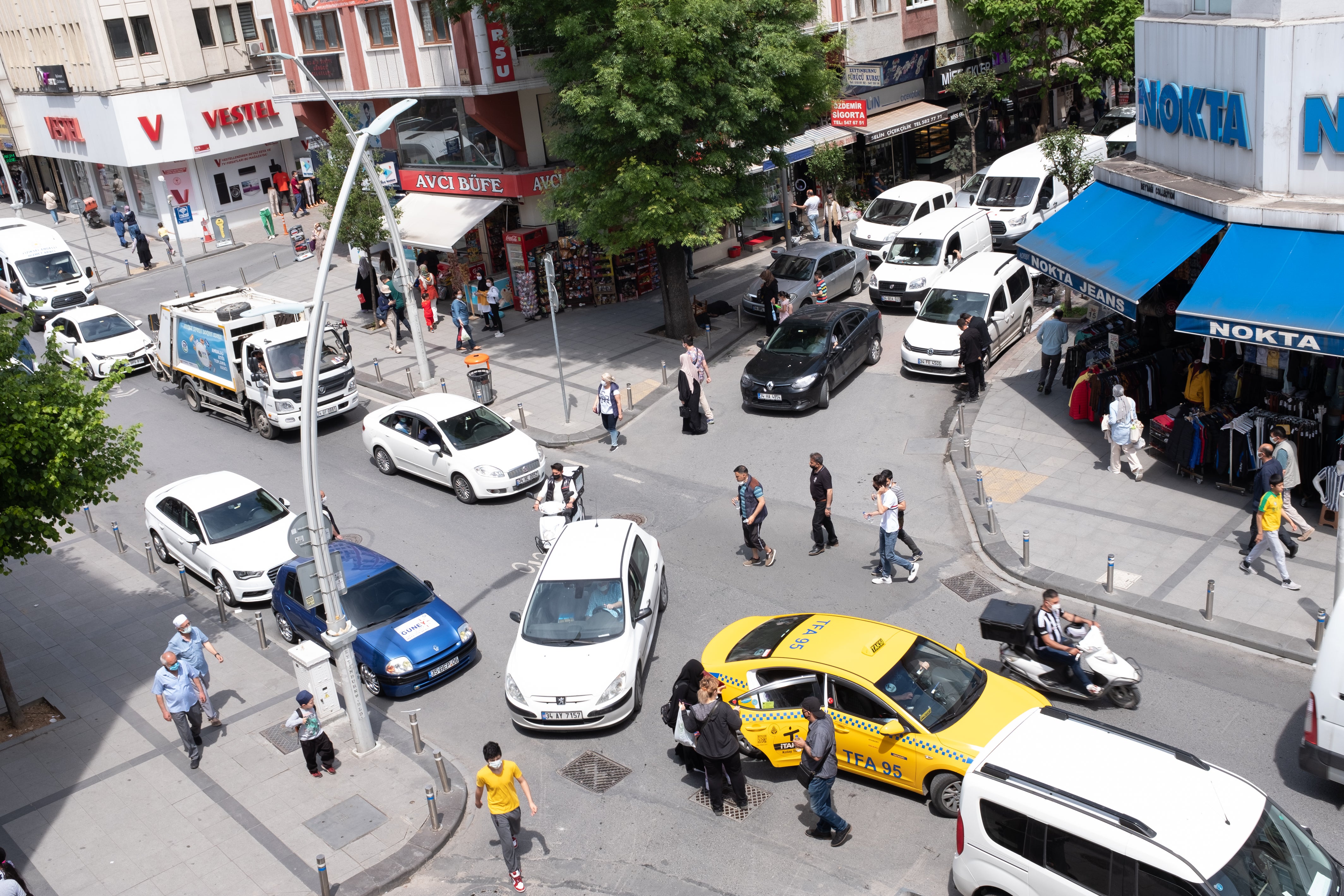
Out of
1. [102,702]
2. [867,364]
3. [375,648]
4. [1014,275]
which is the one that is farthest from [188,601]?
[1014,275]

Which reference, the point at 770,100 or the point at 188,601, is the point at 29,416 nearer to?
the point at 188,601

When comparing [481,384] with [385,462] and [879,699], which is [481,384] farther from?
[879,699]

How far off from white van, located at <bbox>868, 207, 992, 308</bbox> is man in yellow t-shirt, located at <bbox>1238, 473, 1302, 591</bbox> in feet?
42.5

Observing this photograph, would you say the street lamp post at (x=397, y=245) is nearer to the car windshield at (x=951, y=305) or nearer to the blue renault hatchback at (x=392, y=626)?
the blue renault hatchback at (x=392, y=626)

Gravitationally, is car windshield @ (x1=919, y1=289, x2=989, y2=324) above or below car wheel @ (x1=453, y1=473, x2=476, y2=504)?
above

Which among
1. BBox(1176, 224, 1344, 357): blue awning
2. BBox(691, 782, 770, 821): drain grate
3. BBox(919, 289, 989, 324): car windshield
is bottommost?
BBox(691, 782, 770, 821): drain grate

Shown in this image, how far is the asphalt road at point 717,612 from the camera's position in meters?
11.2

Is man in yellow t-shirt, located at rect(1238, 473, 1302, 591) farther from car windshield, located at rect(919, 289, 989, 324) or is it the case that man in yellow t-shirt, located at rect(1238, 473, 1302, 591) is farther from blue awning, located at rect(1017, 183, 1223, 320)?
car windshield, located at rect(919, 289, 989, 324)

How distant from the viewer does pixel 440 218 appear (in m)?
31.2

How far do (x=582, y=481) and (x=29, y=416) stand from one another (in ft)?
27.3

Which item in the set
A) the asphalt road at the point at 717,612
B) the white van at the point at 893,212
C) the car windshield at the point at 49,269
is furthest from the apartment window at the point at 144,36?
the white van at the point at 893,212

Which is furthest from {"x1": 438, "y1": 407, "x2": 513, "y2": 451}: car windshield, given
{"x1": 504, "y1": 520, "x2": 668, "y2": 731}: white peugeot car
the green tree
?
the green tree

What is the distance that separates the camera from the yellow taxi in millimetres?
A: 11219

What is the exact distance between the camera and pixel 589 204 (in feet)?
80.0
